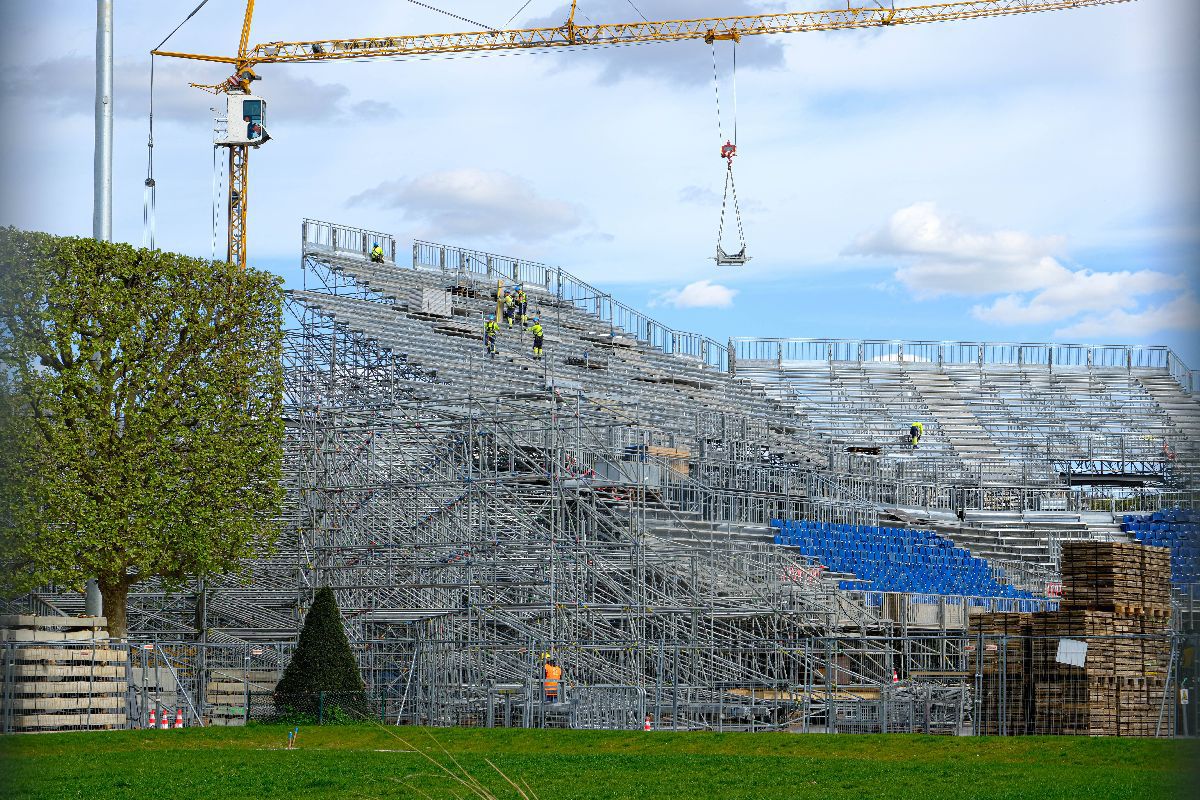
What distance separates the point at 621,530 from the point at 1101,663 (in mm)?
13843

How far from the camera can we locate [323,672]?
28.0 meters

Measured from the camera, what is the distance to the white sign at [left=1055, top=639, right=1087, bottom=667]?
2342cm

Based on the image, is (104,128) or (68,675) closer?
(68,675)

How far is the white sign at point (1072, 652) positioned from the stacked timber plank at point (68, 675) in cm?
1742

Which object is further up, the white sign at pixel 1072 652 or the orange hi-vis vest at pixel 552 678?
the white sign at pixel 1072 652

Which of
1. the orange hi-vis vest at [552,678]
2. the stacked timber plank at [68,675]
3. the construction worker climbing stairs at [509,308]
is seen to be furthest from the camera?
the construction worker climbing stairs at [509,308]

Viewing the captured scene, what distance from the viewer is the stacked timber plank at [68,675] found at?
88.4ft

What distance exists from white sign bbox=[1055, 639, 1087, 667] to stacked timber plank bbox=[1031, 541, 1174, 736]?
8cm

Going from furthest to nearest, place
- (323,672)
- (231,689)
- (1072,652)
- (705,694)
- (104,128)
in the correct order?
(104,128)
(231,689)
(705,694)
(323,672)
(1072,652)

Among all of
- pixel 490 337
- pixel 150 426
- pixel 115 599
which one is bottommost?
pixel 115 599

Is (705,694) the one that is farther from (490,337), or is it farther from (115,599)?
(490,337)

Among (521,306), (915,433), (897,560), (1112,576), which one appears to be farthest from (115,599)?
(915,433)

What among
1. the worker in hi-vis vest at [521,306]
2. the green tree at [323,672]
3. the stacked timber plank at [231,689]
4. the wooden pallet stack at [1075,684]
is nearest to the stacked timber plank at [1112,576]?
the wooden pallet stack at [1075,684]

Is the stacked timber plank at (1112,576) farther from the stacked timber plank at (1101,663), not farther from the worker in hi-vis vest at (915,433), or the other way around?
the worker in hi-vis vest at (915,433)
